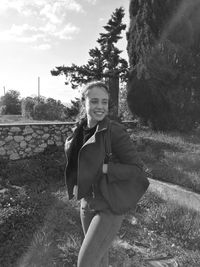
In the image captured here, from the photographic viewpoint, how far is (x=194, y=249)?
373cm

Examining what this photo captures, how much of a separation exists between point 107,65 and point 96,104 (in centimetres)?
848

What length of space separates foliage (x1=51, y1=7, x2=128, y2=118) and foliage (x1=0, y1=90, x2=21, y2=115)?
30.3 feet

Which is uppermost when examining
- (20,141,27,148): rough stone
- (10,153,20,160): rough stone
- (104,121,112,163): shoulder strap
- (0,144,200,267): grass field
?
(104,121,112,163): shoulder strap

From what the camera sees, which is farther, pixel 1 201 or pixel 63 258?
pixel 1 201

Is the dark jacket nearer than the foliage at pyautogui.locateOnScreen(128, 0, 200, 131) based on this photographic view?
Yes

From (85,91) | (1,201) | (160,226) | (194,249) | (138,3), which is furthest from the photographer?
(138,3)

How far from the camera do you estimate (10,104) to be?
18.7 m

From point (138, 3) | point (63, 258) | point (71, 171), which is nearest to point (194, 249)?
point (63, 258)

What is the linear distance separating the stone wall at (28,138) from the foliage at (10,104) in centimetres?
1141

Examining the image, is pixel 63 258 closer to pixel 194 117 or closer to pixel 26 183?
pixel 26 183

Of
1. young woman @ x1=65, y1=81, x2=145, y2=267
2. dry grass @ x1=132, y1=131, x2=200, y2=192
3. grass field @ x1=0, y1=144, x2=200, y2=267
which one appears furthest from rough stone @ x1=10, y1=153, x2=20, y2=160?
young woman @ x1=65, y1=81, x2=145, y2=267

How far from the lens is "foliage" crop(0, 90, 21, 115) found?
60.8ft

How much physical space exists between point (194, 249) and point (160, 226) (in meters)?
0.57

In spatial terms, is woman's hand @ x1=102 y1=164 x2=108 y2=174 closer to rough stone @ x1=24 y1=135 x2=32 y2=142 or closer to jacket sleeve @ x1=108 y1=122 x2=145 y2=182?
jacket sleeve @ x1=108 y1=122 x2=145 y2=182
